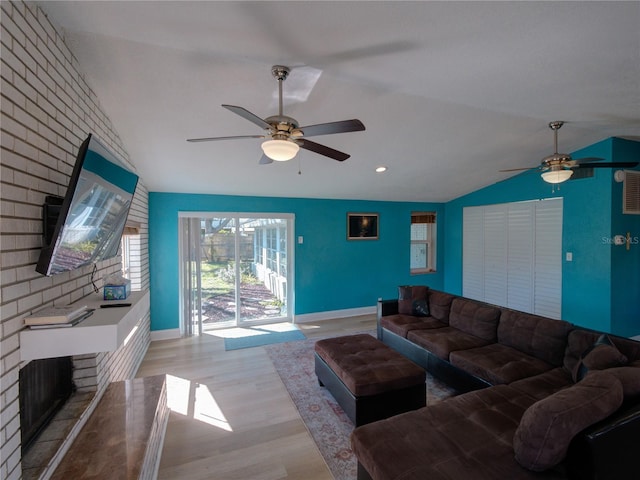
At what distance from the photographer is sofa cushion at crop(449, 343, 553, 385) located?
7.52ft

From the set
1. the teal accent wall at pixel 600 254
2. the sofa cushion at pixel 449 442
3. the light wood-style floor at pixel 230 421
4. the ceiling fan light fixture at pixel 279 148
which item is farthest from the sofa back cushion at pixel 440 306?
the ceiling fan light fixture at pixel 279 148

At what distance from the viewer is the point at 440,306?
3670 mm

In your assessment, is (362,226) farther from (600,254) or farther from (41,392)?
(41,392)

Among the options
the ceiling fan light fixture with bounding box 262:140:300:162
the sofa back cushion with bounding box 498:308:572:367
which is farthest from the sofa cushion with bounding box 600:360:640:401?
the ceiling fan light fixture with bounding box 262:140:300:162

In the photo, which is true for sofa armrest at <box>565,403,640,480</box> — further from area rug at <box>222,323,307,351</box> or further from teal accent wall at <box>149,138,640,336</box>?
area rug at <box>222,323,307,351</box>

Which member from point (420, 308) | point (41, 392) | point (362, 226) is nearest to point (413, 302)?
point (420, 308)

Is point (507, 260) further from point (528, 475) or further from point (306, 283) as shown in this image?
point (528, 475)

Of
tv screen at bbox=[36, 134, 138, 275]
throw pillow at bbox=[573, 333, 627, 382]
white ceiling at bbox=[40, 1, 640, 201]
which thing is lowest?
throw pillow at bbox=[573, 333, 627, 382]

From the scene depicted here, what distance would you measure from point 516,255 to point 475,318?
252 centimetres

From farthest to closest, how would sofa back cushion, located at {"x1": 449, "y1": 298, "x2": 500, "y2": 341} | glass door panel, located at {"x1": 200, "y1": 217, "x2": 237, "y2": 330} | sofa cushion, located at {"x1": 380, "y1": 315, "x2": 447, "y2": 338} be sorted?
glass door panel, located at {"x1": 200, "y1": 217, "x2": 237, "y2": 330} < sofa cushion, located at {"x1": 380, "y1": 315, "x2": 447, "y2": 338} < sofa back cushion, located at {"x1": 449, "y1": 298, "x2": 500, "y2": 341}

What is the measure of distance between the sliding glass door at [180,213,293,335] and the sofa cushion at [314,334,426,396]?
2435 millimetres

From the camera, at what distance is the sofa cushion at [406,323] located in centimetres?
342

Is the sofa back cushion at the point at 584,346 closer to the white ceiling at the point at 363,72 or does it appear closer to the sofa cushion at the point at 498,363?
the sofa cushion at the point at 498,363

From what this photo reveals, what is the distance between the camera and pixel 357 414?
2242mm
